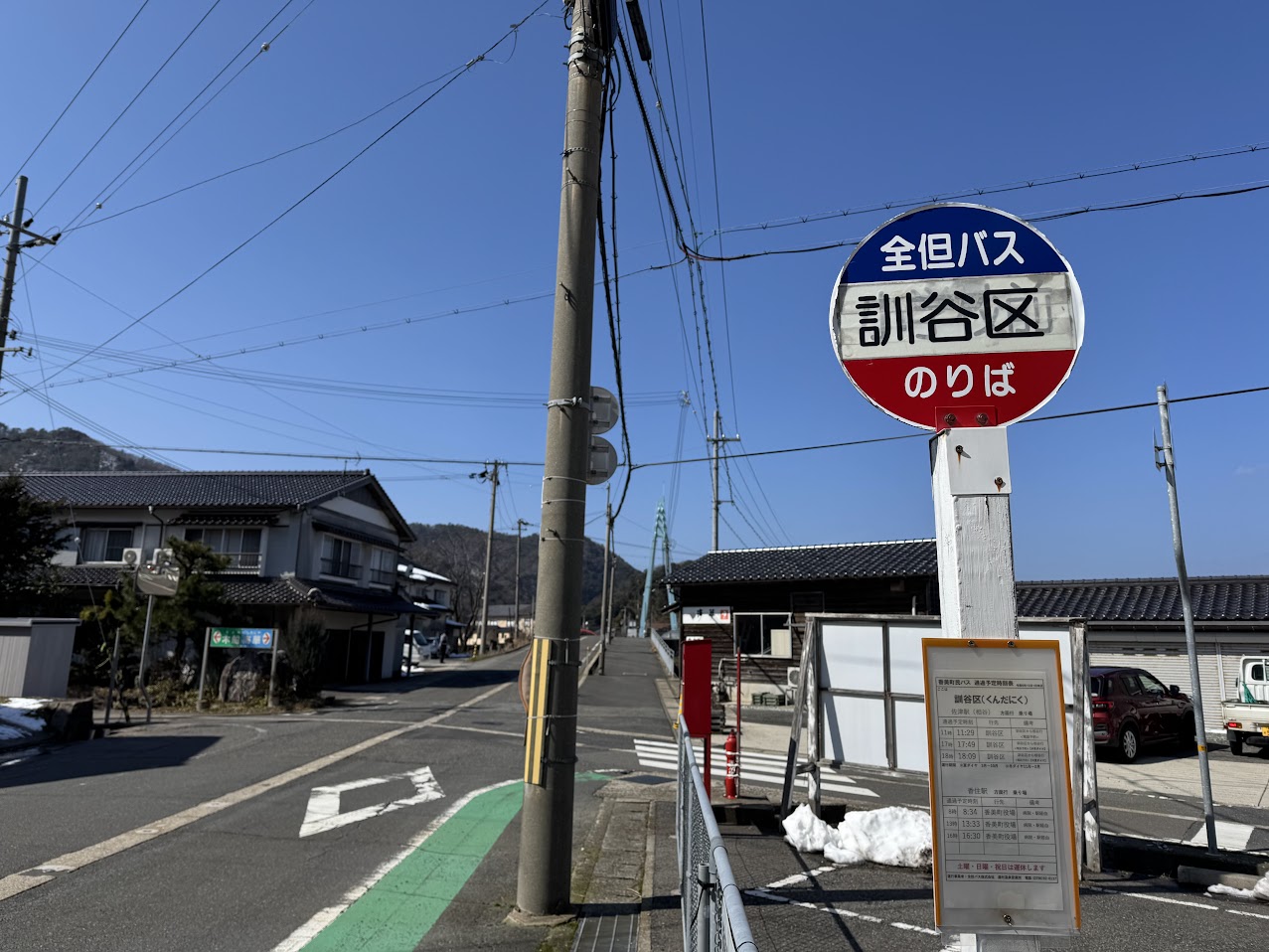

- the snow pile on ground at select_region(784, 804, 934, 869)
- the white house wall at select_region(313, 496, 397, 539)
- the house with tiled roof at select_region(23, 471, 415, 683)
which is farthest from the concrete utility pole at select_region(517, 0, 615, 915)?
the white house wall at select_region(313, 496, 397, 539)

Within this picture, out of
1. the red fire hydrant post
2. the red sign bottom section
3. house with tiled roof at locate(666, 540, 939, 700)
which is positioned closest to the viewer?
the red sign bottom section

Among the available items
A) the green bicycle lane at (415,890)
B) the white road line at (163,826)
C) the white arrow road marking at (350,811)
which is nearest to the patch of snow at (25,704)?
the white road line at (163,826)

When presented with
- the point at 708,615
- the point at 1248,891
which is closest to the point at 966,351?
the point at 1248,891

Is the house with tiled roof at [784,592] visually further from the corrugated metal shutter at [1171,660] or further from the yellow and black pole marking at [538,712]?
the yellow and black pole marking at [538,712]

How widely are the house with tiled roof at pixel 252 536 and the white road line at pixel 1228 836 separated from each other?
2288cm

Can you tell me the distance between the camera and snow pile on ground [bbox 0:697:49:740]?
1209 centimetres

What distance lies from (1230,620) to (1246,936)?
608 inches

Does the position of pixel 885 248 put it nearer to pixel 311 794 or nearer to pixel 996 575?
pixel 996 575

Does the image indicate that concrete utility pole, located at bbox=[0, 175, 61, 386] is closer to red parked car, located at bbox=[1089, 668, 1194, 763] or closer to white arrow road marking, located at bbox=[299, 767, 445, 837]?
white arrow road marking, located at bbox=[299, 767, 445, 837]

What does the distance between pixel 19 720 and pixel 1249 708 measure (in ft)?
71.9

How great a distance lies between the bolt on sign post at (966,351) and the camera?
249 cm

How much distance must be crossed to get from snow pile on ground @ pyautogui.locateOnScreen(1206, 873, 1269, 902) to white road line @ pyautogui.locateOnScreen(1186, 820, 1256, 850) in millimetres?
1597

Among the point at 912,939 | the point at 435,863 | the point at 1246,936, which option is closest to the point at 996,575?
the point at 912,939

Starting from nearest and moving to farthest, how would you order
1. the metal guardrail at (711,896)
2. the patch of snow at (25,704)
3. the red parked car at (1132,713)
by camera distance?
the metal guardrail at (711,896) < the patch of snow at (25,704) < the red parked car at (1132,713)
